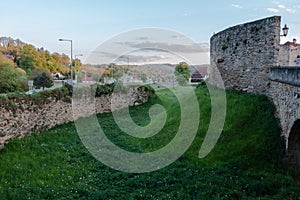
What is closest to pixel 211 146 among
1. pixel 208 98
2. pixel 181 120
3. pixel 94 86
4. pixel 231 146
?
pixel 231 146

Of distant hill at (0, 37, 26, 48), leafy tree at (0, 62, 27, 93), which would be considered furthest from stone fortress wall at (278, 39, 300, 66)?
distant hill at (0, 37, 26, 48)

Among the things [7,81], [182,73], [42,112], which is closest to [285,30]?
[42,112]

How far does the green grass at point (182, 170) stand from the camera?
206 inches

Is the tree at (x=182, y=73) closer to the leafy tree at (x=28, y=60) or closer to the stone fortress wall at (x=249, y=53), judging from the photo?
the stone fortress wall at (x=249, y=53)

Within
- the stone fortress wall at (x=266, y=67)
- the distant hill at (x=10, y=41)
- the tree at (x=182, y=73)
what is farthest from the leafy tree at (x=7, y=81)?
the distant hill at (x=10, y=41)

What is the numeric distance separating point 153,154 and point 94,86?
7.58 m

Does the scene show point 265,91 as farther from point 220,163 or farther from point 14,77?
point 14,77

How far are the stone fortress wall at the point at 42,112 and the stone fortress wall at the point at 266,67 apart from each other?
649 centimetres

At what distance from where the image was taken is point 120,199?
204 inches

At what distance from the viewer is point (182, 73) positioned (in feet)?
106

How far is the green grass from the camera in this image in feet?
17.2

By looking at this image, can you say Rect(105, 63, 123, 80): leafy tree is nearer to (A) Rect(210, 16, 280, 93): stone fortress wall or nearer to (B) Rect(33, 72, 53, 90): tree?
(B) Rect(33, 72, 53, 90): tree

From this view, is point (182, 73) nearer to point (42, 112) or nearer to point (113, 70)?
point (113, 70)

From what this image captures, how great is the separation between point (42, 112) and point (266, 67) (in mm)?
8191
